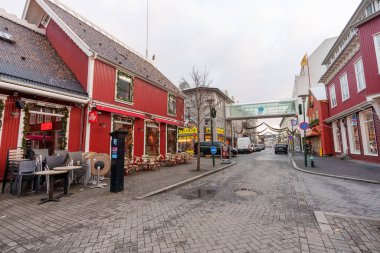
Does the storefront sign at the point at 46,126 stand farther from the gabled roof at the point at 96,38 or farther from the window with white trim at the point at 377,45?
the window with white trim at the point at 377,45

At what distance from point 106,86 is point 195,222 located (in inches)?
403

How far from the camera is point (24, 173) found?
6.19m

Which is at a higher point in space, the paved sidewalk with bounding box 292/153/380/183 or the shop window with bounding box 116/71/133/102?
the shop window with bounding box 116/71/133/102

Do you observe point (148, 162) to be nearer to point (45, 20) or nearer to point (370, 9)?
point (45, 20)

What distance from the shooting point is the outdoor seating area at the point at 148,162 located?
10386 millimetres

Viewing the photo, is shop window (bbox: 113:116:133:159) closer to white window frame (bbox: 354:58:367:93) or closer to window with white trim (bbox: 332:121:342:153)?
white window frame (bbox: 354:58:367:93)

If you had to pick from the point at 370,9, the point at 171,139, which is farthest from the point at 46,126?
the point at 370,9

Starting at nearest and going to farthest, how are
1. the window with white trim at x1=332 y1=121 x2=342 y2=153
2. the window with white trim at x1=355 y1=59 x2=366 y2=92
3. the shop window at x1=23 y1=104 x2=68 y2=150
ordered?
the shop window at x1=23 y1=104 x2=68 y2=150 → the window with white trim at x1=355 y1=59 x2=366 y2=92 → the window with white trim at x1=332 y1=121 x2=342 y2=153

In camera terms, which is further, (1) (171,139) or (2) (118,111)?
(1) (171,139)

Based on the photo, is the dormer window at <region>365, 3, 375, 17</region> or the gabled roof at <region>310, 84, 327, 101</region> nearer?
the dormer window at <region>365, 3, 375, 17</region>

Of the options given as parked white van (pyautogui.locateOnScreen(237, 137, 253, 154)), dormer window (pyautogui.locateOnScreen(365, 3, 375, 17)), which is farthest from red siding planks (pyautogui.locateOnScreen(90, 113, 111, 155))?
parked white van (pyautogui.locateOnScreen(237, 137, 253, 154))

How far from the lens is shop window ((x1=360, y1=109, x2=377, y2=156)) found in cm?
1326

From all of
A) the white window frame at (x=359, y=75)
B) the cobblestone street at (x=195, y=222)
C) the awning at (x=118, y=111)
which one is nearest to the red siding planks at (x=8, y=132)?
the cobblestone street at (x=195, y=222)

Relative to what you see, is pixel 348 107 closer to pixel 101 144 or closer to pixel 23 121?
pixel 101 144
